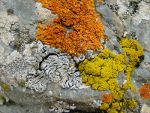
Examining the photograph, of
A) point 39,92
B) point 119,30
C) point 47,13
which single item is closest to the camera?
point 39,92

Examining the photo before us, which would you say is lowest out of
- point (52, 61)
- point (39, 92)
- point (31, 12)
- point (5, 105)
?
point (5, 105)

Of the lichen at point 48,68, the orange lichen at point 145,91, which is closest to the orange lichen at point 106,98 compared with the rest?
the lichen at point 48,68

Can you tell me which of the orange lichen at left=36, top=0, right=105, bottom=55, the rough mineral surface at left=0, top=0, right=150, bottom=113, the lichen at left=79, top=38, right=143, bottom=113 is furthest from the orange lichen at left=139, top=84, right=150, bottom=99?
the orange lichen at left=36, top=0, right=105, bottom=55

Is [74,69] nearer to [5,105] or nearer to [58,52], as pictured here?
[58,52]

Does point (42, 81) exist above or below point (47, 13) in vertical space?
below

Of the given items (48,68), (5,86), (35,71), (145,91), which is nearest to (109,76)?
(145,91)

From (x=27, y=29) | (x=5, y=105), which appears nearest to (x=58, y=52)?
(x=27, y=29)

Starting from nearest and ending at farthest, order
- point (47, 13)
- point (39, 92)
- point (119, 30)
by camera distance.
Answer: point (39, 92), point (47, 13), point (119, 30)

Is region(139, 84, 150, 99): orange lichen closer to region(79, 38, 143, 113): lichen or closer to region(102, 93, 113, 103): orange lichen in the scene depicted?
region(79, 38, 143, 113): lichen
